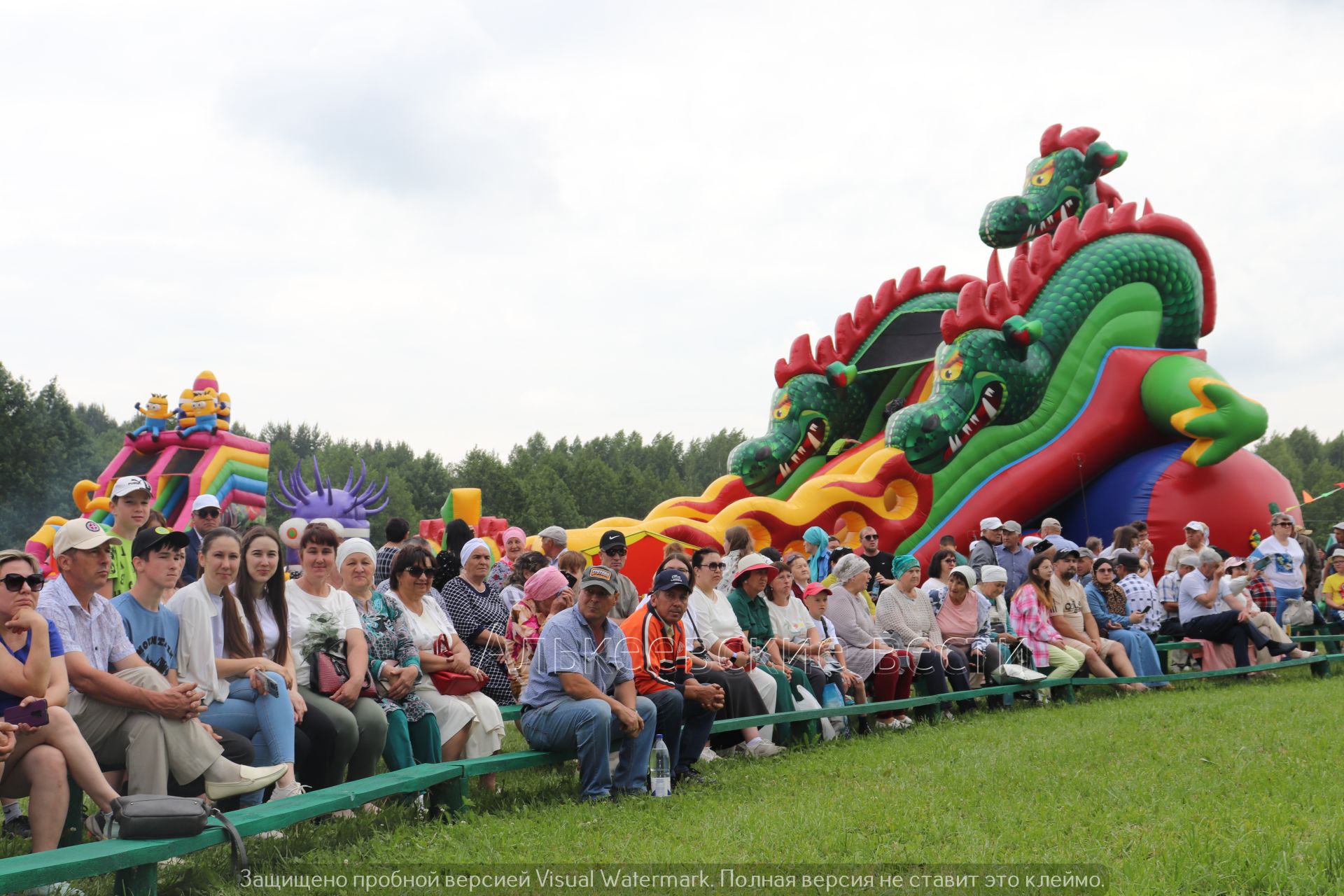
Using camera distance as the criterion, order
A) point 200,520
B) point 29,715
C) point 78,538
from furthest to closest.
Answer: point 200,520
point 78,538
point 29,715

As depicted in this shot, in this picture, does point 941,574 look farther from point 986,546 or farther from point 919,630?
point 986,546

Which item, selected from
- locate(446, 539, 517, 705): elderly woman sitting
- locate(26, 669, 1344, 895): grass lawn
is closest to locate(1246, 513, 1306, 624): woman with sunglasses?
locate(26, 669, 1344, 895): grass lawn

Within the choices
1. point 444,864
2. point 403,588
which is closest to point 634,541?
point 403,588

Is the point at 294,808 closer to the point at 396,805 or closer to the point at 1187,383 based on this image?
the point at 396,805

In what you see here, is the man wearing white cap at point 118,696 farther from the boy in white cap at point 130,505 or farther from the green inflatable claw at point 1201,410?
the green inflatable claw at point 1201,410

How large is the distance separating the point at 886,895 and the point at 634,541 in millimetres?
11838

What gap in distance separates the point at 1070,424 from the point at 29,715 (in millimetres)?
14688

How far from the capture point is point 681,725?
6.43m

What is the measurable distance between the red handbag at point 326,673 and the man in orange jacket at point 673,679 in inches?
58.0

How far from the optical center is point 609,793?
589 centimetres

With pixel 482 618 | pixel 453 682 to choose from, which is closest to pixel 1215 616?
pixel 482 618

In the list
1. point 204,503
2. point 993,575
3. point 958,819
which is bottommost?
point 958,819

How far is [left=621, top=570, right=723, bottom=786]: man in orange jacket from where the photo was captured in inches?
250

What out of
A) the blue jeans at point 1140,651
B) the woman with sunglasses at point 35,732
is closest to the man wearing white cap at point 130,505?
the woman with sunglasses at point 35,732
